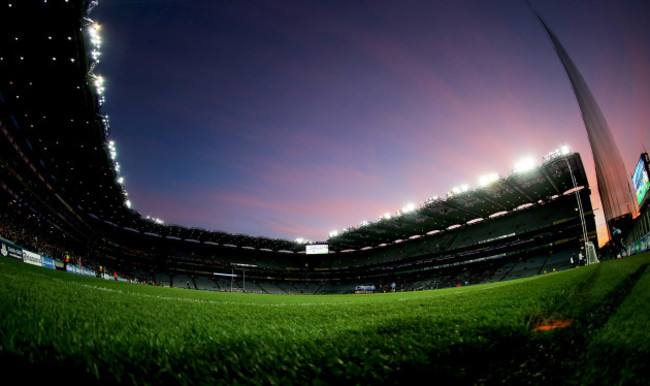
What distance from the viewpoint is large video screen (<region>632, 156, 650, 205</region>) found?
1749 centimetres

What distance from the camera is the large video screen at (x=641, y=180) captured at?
57.4ft

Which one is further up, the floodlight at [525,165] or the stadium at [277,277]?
the floodlight at [525,165]

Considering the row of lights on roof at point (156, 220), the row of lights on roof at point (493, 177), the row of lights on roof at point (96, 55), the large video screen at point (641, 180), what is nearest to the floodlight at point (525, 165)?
the row of lights on roof at point (493, 177)

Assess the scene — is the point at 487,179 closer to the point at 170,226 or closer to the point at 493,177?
the point at 493,177

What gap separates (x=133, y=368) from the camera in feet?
3.54

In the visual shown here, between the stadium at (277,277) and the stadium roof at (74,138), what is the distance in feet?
0.41

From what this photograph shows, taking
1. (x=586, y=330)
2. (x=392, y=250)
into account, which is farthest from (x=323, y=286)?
(x=586, y=330)

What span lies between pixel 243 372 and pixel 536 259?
149 feet

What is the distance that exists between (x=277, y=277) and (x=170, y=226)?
23904 millimetres

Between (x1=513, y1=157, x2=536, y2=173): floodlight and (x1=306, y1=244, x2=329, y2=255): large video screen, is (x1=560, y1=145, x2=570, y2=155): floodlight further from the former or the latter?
(x1=306, y1=244, x2=329, y2=255): large video screen

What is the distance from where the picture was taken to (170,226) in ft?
146

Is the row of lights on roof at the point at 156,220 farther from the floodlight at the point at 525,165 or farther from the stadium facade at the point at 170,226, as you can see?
the floodlight at the point at 525,165

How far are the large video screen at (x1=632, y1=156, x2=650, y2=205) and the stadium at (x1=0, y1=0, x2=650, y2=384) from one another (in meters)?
0.22

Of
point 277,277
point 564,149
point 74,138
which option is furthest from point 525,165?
point 277,277
